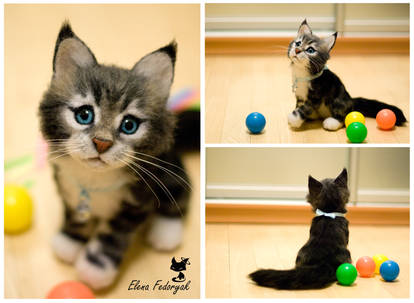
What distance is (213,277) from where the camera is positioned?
4.78 ft

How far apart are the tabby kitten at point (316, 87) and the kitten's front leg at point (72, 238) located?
660 millimetres

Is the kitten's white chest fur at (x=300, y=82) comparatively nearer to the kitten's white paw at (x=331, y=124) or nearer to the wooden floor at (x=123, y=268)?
the kitten's white paw at (x=331, y=124)

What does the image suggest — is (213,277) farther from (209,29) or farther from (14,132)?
(209,29)

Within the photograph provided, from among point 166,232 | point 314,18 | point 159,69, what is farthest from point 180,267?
point 314,18

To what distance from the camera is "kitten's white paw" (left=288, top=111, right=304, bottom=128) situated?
4.74 feet

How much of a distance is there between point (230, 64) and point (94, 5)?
0.68 metres

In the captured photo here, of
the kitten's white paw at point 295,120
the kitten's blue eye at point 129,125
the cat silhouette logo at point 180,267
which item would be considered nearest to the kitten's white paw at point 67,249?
the cat silhouette logo at point 180,267

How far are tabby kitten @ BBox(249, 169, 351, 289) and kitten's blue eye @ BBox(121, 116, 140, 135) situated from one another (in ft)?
1.66

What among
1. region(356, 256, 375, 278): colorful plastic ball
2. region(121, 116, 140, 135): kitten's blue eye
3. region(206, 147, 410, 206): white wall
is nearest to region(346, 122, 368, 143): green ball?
region(356, 256, 375, 278): colorful plastic ball

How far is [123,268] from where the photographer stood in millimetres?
1386

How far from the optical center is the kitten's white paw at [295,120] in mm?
1445

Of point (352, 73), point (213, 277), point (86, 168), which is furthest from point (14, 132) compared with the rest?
point (352, 73)

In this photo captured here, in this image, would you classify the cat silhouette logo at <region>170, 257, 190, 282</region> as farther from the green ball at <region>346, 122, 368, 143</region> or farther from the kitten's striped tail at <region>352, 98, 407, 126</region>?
the kitten's striped tail at <region>352, 98, 407, 126</region>

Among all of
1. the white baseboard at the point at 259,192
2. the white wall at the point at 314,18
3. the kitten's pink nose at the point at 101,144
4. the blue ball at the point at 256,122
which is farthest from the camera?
the white baseboard at the point at 259,192
